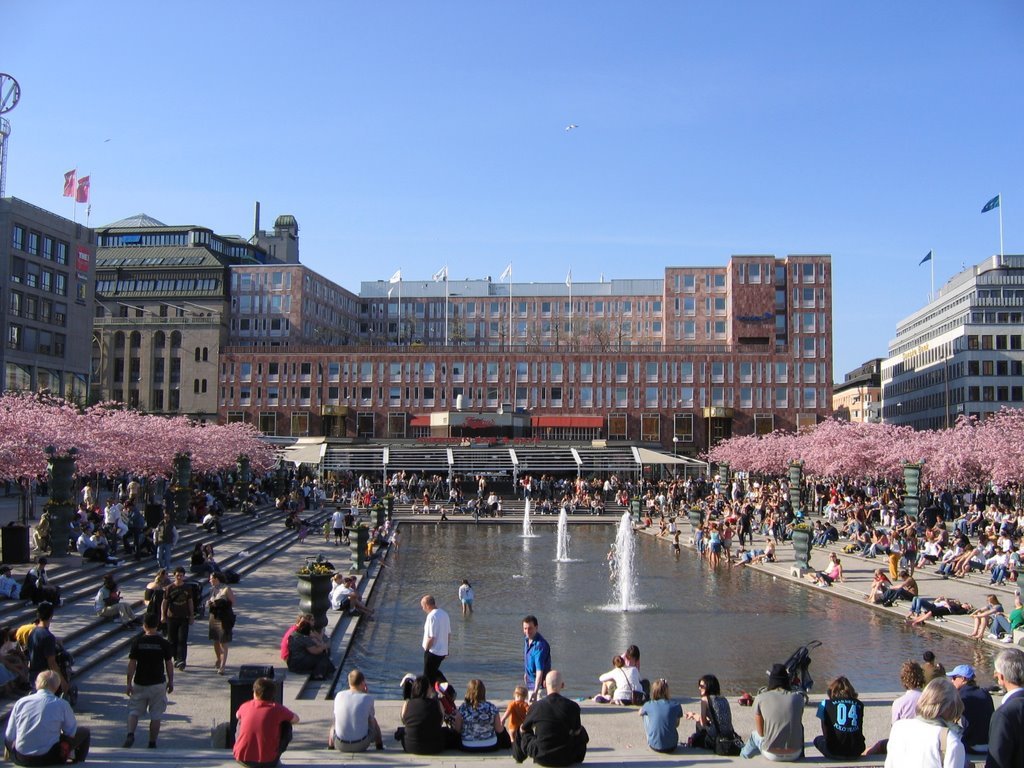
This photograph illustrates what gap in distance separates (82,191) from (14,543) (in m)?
62.0

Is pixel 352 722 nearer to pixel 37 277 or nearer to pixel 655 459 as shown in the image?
pixel 655 459

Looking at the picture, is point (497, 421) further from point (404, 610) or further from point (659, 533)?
point (404, 610)

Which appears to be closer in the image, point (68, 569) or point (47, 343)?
point (68, 569)

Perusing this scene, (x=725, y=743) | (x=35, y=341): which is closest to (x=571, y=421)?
(x=35, y=341)

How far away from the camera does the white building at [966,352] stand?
3856 inches

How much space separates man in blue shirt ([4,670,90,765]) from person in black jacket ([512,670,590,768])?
513 centimetres

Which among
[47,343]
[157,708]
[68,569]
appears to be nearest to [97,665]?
[157,708]

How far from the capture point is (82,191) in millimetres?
78062

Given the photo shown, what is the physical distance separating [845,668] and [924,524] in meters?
24.7

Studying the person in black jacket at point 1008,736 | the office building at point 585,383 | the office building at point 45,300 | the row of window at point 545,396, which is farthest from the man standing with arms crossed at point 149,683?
the row of window at point 545,396

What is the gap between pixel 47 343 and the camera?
7344 centimetres

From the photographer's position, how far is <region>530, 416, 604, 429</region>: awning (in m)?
99.1

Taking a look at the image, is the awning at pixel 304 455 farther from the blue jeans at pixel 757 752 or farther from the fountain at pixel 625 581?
the blue jeans at pixel 757 752

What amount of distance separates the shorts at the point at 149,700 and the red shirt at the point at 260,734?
7.96 feet
